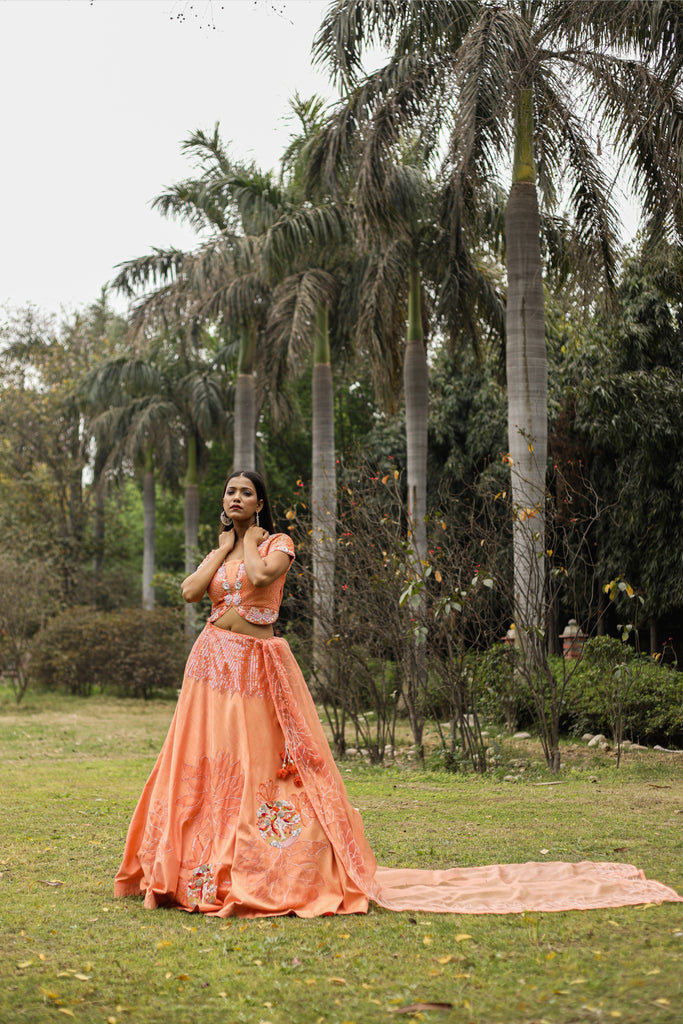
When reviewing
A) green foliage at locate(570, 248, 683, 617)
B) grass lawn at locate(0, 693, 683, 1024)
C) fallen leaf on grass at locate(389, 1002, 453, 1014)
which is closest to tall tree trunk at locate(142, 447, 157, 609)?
green foliage at locate(570, 248, 683, 617)

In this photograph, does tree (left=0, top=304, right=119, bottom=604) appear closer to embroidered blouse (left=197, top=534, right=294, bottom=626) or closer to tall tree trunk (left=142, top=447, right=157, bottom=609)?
tall tree trunk (left=142, top=447, right=157, bottom=609)

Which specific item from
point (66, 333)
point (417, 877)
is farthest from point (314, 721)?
point (66, 333)

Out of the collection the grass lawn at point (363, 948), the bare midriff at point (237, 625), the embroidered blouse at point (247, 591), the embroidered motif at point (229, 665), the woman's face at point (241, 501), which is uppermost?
the woman's face at point (241, 501)

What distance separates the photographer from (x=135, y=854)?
4648 millimetres

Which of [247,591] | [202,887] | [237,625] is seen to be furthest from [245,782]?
[247,591]

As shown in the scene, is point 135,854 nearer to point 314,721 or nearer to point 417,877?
point 314,721

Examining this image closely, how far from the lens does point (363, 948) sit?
3711 mm

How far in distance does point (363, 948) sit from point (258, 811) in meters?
0.98

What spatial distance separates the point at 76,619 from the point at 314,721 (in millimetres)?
16789

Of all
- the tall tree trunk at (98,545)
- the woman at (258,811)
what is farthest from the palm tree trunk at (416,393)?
the tall tree trunk at (98,545)

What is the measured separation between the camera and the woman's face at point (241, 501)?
197 inches

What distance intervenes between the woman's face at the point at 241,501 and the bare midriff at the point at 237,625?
46 cm

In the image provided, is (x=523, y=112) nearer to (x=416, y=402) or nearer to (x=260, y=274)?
(x=416, y=402)

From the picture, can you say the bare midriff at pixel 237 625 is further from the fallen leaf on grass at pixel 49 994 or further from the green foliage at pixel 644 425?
the green foliage at pixel 644 425
